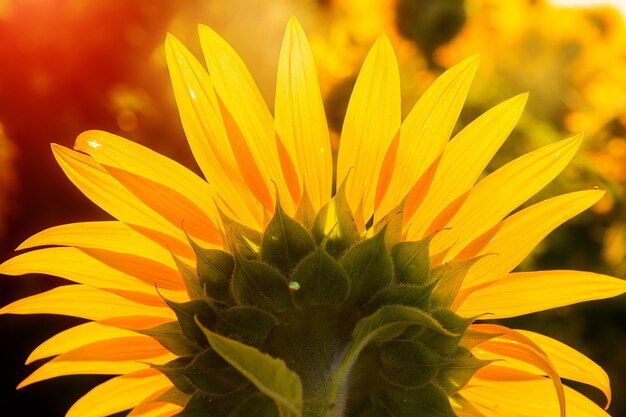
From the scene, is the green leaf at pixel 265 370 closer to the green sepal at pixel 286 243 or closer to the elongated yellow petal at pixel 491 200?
the green sepal at pixel 286 243

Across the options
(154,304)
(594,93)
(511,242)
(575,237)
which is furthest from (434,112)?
(594,93)

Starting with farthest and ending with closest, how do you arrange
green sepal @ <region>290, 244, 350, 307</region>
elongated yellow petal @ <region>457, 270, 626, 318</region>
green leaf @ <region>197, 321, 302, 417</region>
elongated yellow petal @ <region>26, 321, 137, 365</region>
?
elongated yellow petal @ <region>26, 321, 137, 365</region> < elongated yellow petal @ <region>457, 270, 626, 318</region> < green sepal @ <region>290, 244, 350, 307</region> < green leaf @ <region>197, 321, 302, 417</region>

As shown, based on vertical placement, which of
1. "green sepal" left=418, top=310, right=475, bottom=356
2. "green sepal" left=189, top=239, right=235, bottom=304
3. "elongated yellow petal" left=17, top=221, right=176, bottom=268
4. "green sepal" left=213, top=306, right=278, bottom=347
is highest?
"elongated yellow petal" left=17, top=221, right=176, bottom=268

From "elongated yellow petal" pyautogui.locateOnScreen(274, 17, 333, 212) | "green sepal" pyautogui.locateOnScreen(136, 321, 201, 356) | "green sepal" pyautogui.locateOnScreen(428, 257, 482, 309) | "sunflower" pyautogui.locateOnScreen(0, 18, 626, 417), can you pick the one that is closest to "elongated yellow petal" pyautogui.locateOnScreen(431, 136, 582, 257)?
"sunflower" pyautogui.locateOnScreen(0, 18, 626, 417)

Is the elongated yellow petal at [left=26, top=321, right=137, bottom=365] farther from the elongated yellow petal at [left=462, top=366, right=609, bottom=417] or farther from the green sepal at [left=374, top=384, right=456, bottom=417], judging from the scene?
the elongated yellow petal at [left=462, top=366, right=609, bottom=417]

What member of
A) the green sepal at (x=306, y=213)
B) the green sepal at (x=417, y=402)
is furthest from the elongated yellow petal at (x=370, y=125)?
the green sepal at (x=417, y=402)

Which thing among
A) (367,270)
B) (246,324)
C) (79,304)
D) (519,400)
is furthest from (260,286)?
(519,400)

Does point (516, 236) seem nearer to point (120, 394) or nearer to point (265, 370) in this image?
point (265, 370)
